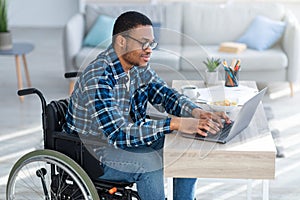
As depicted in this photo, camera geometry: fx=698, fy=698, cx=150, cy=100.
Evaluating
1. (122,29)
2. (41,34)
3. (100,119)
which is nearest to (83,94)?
(100,119)

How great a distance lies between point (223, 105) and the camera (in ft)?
10.1

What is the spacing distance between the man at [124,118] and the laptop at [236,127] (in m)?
0.03

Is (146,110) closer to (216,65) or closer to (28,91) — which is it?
(28,91)

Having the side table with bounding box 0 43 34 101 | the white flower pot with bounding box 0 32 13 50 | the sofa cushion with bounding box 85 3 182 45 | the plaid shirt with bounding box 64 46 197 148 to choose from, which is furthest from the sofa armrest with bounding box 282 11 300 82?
the plaid shirt with bounding box 64 46 197 148

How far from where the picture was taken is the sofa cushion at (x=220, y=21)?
18.2 feet

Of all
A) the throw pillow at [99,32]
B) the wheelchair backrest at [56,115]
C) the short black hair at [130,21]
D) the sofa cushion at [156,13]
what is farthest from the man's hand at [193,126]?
the sofa cushion at [156,13]

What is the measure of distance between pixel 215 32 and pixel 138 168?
3.01 metres

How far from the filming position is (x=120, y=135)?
8.64 feet

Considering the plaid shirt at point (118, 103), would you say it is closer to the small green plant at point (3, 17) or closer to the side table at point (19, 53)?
the side table at point (19, 53)

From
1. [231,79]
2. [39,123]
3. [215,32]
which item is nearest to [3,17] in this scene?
[39,123]

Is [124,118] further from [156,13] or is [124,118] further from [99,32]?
[156,13]

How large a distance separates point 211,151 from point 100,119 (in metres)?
0.43

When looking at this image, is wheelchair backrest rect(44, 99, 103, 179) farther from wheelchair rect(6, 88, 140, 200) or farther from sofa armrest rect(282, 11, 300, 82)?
sofa armrest rect(282, 11, 300, 82)

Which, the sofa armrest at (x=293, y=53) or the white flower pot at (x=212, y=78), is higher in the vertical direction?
the white flower pot at (x=212, y=78)
